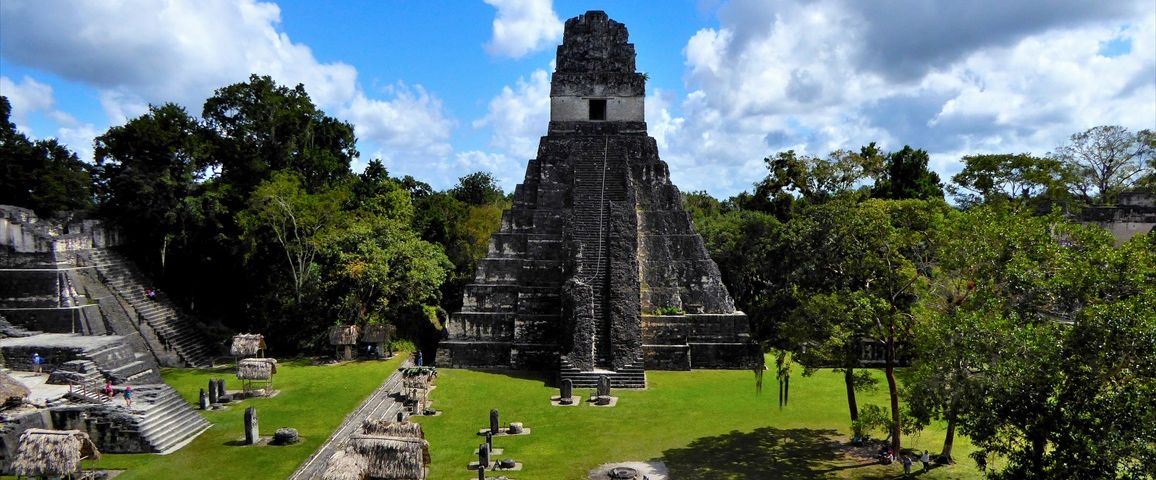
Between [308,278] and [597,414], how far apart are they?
13924 mm

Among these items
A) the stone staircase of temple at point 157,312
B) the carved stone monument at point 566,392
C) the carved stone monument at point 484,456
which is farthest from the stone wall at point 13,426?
the carved stone monument at point 566,392

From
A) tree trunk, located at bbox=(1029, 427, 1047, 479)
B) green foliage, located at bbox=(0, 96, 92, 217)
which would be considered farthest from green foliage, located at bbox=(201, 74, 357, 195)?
tree trunk, located at bbox=(1029, 427, 1047, 479)

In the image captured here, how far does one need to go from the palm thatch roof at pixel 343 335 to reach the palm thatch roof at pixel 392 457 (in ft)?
36.8

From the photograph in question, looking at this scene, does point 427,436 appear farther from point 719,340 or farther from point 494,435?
point 719,340

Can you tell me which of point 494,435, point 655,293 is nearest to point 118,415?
point 494,435

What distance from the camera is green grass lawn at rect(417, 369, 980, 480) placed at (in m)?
12.7

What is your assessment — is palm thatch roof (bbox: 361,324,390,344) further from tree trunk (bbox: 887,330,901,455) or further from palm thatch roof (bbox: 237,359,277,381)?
tree trunk (bbox: 887,330,901,455)

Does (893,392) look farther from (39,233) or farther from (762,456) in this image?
(39,233)

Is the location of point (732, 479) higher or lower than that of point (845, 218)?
lower

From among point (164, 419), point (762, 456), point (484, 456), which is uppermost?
point (164, 419)

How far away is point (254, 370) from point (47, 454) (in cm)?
656

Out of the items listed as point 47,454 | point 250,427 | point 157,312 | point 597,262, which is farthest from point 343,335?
point 47,454

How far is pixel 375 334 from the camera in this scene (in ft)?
73.8

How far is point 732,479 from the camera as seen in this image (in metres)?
12.1
